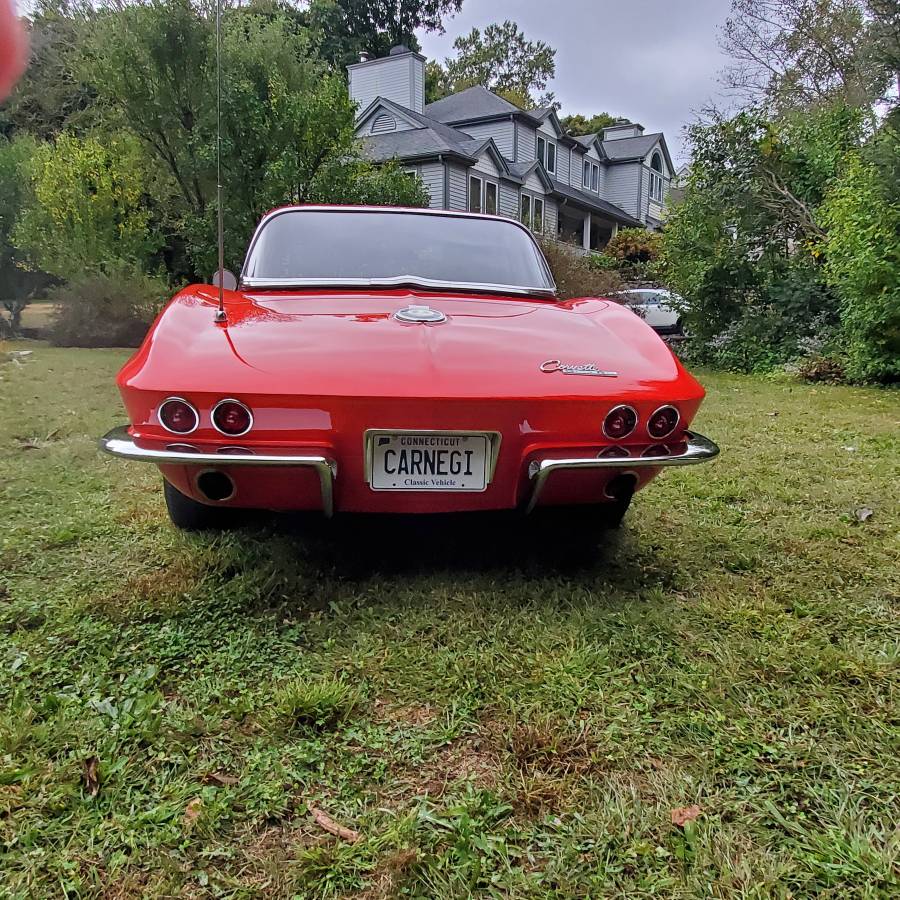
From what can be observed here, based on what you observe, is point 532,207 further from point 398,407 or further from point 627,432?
point 398,407

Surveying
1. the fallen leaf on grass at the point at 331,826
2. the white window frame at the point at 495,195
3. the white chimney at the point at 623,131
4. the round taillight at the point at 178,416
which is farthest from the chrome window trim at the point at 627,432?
the white chimney at the point at 623,131

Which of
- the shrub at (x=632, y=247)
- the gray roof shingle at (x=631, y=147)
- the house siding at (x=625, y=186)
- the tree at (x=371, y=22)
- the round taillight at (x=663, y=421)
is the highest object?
the tree at (x=371, y=22)

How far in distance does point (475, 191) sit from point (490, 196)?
100cm

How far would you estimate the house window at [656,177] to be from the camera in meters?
35.6

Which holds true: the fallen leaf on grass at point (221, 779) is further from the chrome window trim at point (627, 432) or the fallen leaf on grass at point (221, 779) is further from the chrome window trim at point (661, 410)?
the chrome window trim at point (661, 410)

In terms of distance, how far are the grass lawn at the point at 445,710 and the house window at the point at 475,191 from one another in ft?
74.9

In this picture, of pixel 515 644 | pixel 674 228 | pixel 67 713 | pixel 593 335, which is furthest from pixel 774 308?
pixel 67 713

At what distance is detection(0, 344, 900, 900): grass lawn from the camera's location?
138cm

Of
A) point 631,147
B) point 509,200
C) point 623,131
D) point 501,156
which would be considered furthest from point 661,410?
point 623,131

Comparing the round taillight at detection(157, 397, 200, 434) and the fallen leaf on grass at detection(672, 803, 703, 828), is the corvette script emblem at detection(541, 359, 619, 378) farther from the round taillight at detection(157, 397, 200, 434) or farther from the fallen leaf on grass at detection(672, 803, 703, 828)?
the fallen leaf on grass at detection(672, 803, 703, 828)

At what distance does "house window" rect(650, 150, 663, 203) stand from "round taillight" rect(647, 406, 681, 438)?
1437 inches

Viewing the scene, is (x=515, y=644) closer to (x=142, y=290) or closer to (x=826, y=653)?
(x=826, y=653)

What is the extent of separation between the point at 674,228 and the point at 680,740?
1149cm

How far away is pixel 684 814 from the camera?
1492 mm
